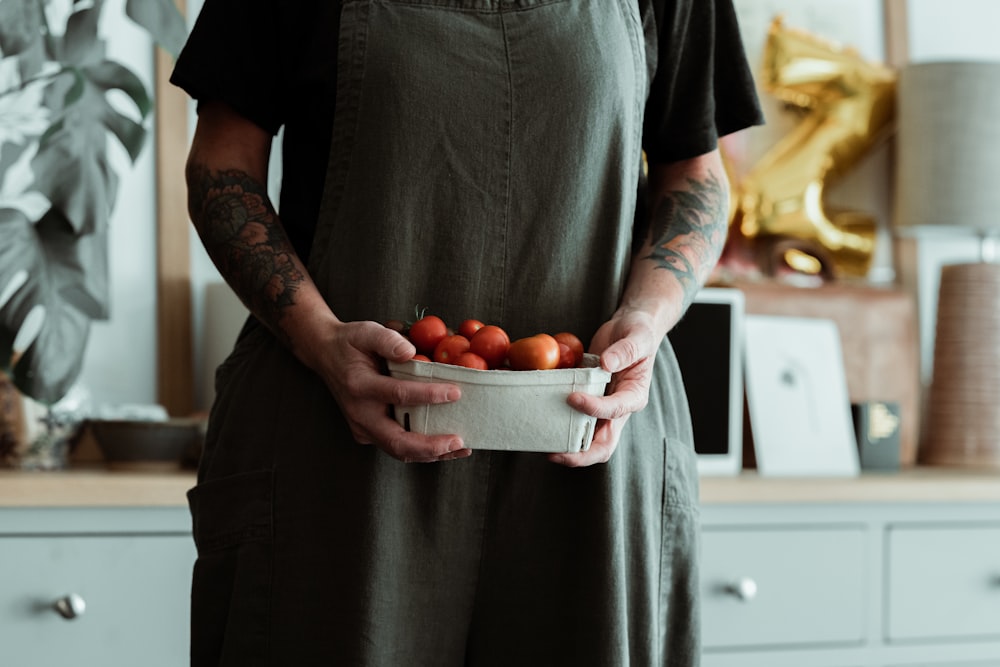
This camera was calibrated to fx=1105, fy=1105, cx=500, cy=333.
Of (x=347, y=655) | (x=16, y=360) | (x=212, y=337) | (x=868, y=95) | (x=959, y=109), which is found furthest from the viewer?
(x=868, y=95)

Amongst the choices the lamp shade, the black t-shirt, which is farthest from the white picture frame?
the black t-shirt

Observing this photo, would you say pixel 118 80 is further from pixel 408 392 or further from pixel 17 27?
pixel 408 392

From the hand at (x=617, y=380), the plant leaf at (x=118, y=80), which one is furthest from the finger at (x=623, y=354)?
the plant leaf at (x=118, y=80)

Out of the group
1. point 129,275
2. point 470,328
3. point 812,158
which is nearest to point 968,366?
point 812,158

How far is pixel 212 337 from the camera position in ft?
6.26

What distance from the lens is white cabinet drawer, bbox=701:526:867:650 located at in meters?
1.74

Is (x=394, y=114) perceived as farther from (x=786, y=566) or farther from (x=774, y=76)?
(x=774, y=76)

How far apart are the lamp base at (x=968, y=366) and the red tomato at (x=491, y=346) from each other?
1.69 m

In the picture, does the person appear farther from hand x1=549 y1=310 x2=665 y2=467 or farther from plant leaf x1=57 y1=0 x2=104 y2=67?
plant leaf x1=57 y1=0 x2=104 y2=67

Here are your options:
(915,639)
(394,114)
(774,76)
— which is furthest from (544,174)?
(774,76)

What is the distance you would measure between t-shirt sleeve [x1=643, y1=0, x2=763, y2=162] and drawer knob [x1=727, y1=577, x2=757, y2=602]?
953 mm

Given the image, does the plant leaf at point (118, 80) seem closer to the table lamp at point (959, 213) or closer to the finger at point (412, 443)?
the finger at point (412, 443)

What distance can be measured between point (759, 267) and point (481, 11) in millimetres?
1515

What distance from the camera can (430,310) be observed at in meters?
0.82
